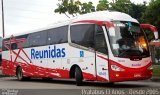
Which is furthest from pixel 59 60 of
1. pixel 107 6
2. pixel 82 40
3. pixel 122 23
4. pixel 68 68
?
pixel 107 6

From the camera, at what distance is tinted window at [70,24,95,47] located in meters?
20.8

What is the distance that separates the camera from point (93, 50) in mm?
20562

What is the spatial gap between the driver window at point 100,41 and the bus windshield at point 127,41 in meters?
0.45

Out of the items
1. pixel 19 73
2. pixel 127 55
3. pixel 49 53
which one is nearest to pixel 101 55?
pixel 127 55

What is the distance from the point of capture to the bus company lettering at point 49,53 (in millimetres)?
23734

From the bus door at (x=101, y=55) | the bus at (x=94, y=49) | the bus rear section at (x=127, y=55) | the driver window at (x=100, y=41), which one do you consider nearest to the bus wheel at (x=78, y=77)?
the bus at (x=94, y=49)

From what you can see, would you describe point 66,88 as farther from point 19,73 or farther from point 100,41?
point 19,73

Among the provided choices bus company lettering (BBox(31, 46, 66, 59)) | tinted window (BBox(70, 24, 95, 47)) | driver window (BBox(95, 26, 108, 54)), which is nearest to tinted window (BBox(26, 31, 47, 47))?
bus company lettering (BBox(31, 46, 66, 59))

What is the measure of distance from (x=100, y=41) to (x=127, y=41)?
1317 millimetres

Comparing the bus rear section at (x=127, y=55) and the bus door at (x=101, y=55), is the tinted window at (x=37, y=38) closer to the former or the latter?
the bus door at (x=101, y=55)

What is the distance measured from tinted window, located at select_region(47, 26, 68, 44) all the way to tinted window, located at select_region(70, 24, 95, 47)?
74 cm

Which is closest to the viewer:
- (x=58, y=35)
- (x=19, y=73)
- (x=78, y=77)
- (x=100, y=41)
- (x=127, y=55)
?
(x=127, y=55)

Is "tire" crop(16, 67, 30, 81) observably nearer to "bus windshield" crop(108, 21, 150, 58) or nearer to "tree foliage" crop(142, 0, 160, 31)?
"bus windshield" crop(108, 21, 150, 58)

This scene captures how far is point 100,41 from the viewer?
2012cm
